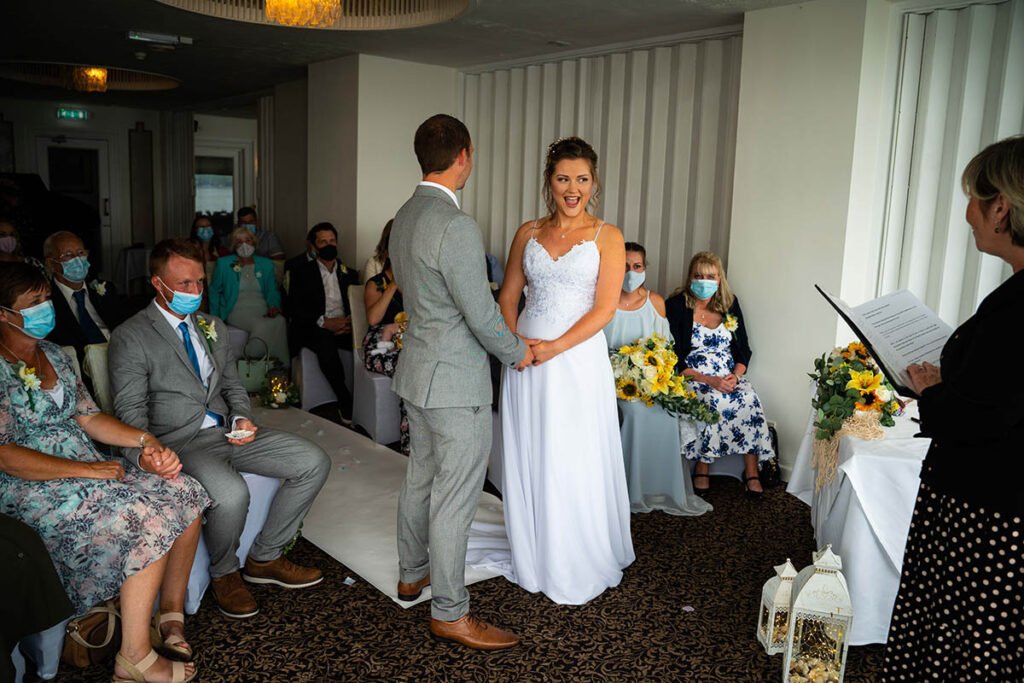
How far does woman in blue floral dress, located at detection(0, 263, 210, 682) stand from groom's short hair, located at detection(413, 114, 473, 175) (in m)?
1.40

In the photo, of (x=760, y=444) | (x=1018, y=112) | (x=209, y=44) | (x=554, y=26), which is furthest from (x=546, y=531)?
(x=209, y=44)

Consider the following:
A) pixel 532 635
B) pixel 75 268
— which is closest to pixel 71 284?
pixel 75 268

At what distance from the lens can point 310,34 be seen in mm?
6387

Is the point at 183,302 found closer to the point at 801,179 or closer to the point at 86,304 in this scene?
the point at 86,304

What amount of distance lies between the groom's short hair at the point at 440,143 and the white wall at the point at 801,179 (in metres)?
2.80

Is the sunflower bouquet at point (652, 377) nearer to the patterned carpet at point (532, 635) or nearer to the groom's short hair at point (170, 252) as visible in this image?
the patterned carpet at point (532, 635)

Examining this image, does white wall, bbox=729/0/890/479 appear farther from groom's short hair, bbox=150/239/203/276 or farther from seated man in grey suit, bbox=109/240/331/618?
groom's short hair, bbox=150/239/203/276

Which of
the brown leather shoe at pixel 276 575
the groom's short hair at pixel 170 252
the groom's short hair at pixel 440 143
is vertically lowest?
the brown leather shoe at pixel 276 575

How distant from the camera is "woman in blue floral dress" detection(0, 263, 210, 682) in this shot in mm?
2758

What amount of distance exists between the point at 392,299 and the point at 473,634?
328cm

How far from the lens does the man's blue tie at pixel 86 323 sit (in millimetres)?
4938

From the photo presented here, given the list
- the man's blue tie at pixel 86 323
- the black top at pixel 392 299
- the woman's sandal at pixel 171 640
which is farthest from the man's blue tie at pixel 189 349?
the black top at pixel 392 299

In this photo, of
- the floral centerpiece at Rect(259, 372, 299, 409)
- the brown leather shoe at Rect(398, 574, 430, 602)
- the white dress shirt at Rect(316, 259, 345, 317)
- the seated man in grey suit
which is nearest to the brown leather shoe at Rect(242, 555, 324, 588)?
the seated man in grey suit

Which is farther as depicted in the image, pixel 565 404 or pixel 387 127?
pixel 387 127
